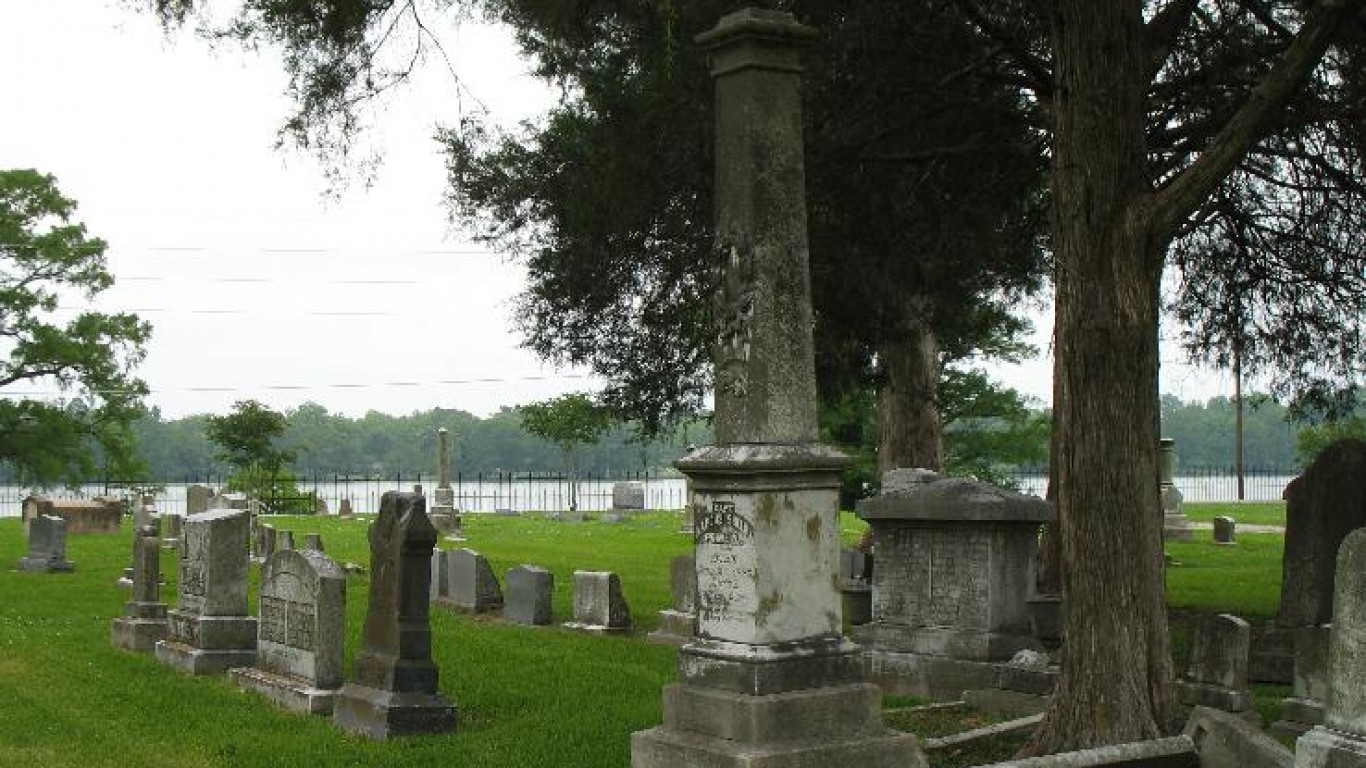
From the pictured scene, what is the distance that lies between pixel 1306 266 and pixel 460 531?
78.3ft

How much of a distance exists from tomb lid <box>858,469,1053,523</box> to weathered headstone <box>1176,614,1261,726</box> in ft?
6.55

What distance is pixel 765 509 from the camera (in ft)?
25.0

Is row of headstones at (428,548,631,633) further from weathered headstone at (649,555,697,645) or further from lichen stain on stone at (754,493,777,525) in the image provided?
lichen stain on stone at (754,493,777,525)

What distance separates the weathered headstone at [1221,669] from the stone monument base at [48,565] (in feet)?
62.8

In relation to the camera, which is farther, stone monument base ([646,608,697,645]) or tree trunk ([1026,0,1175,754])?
stone monument base ([646,608,697,645])

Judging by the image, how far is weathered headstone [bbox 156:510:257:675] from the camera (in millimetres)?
13773

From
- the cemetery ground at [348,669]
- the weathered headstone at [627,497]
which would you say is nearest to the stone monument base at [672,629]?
the cemetery ground at [348,669]

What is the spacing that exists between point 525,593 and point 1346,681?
510 inches

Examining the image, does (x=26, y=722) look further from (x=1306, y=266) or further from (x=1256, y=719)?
(x=1306, y=266)

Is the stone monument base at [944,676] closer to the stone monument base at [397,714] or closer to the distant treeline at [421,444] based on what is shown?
the stone monument base at [397,714]

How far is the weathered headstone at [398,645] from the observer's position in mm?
10641

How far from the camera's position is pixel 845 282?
1461cm

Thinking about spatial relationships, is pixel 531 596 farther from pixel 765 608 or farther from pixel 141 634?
pixel 765 608

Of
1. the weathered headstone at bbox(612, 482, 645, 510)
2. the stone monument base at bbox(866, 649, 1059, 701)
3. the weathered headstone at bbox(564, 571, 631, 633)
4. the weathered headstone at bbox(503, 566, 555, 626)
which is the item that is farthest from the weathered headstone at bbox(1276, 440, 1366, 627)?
the weathered headstone at bbox(612, 482, 645, 510)
